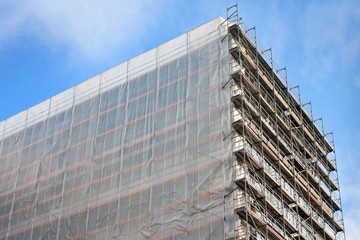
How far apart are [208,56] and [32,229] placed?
45.4 ft

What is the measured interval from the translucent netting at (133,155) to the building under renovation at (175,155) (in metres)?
0.06

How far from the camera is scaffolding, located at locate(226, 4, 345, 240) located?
29984mm

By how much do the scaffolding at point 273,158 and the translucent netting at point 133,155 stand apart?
2.20 feet

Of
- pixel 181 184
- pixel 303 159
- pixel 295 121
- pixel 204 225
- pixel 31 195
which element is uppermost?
pixel 295 121

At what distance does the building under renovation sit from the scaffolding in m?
0.08

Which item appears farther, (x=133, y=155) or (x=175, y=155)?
(x=133, y=155)

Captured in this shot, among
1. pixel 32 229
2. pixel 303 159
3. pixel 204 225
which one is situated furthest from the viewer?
pixel 303 159

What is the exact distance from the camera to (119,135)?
115ft

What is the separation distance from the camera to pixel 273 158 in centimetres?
3400

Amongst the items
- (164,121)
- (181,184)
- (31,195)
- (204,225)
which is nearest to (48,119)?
(31,195)

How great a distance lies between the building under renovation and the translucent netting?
63mm

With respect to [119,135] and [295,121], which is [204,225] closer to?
[119,135]

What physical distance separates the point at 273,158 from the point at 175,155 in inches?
227

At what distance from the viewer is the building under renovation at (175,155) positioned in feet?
98.4
